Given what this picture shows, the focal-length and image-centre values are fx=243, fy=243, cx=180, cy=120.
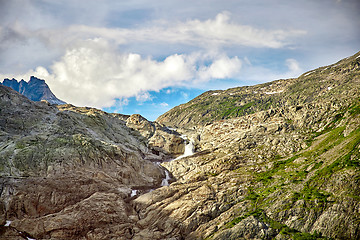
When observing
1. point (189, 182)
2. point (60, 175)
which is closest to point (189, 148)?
point (189, 182)

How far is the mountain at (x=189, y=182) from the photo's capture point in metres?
78.8

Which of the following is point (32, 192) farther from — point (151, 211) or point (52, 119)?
point (52, 119)

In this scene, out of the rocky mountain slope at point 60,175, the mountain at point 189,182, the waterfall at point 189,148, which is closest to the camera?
the mountain at point 189,182

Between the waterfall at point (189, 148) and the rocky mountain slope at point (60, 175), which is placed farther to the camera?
the waterfall at point (189, 148)

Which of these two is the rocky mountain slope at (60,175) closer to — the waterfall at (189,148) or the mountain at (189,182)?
the mountain at (189,182)

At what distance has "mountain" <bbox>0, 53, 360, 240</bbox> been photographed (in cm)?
7875

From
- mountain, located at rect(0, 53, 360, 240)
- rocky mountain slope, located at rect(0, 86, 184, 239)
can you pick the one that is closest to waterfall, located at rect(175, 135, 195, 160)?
mountain, located at rect(0, 53, 360, 240)

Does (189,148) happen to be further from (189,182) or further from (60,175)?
(60,175)

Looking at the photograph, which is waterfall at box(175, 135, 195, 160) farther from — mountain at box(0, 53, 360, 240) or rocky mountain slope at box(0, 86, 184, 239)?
rocky mountain slope at box(0, 86, 184, 239)

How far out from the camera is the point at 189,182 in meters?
116

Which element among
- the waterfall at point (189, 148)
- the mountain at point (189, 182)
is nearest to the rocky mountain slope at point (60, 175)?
the mountain at point (189, 182)

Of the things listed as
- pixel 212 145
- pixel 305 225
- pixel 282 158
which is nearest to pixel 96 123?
pixel 212 145

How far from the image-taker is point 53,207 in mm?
90125

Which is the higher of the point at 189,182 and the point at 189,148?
the point at 189,148
